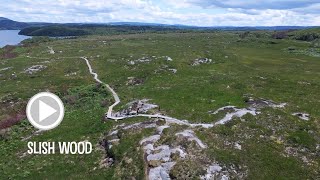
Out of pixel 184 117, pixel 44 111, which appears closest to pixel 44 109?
pixel 44 111

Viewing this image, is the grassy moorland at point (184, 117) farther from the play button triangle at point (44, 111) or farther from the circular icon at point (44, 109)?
the play button triangle at point (44, 111)

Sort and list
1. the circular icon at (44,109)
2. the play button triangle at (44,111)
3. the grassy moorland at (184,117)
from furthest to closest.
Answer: the grassy moorland at (184,117)
the play button triangle at (44,111)
the circular icon at (44,109)

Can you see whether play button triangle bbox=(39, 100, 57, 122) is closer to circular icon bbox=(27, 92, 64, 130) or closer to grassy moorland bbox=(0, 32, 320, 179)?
circular icon bbox=(27, 92, 64, 130)

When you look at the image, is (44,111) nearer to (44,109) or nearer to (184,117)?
(44,109)

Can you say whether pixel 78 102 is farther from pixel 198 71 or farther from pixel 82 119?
pixel 198 71

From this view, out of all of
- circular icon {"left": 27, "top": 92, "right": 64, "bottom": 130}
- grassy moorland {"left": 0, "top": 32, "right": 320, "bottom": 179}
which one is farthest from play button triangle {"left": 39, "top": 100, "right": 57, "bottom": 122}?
grassy moorland {"left": 0, "top": 32, "right": 320, "bottom": 179}

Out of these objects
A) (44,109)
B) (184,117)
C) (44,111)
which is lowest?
(184,117)

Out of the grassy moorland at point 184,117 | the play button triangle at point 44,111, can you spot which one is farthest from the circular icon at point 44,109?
the grassy moorland at point 184,117

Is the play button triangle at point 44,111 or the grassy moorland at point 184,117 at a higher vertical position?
the play button triangle at point 44,111
